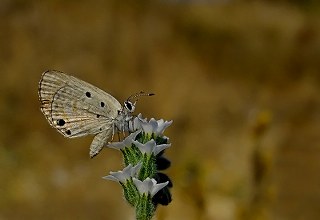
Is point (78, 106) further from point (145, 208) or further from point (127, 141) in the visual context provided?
point (145, 208)

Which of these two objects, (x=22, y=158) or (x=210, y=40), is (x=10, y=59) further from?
(x=210, y=40)

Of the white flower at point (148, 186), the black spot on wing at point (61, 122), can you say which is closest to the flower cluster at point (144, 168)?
the white flower at point (148, 186)

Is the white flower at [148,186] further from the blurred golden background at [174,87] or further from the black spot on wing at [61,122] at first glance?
the blurred golden background at [174,87]

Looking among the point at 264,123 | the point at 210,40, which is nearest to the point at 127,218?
the point at 264,123

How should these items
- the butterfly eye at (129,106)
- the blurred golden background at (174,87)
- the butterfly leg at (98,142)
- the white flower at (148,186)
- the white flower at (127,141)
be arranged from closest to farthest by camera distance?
the white flower at (148,186)
the white flower at (127,141)
the butterfly leg at (98,142)
the butterfly eye at (129,106)
the blurred golden background at (174,87)

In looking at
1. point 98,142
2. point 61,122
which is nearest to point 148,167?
point 98,142

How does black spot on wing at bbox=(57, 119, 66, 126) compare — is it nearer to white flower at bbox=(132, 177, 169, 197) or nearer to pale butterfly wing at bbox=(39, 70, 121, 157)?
pale butterfly wing at bbox=(39, 70, 121, 157)

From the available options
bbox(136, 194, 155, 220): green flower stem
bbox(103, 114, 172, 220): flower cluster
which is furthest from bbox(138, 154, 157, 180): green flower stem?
bbox(136, 194, 155, 220): green flower stem
